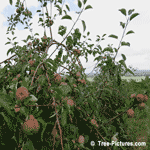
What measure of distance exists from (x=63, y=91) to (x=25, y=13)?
212 cm

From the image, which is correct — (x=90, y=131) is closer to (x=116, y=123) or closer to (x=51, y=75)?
(x=51, y=75)

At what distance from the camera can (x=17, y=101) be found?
593 mm

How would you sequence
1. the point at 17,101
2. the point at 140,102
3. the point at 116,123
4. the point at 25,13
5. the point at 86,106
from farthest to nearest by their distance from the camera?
the point at 25,13 → the point at 116,123 → the point at 86,106 → the point at 140,102 → the point at 17,101

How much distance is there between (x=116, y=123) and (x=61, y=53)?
1500mm

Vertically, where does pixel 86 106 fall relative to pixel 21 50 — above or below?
below

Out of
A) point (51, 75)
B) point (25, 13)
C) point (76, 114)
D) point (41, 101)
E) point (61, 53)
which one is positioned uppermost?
point (25, 13)

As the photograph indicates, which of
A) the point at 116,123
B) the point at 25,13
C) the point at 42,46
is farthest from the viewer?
the point at 25,13

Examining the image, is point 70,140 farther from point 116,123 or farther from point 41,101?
point 116,123

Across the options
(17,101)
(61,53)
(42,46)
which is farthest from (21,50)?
(17,101)

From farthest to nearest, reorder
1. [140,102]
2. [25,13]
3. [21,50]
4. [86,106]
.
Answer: [25,13] → [21,50] → [86,106] → [140,102]

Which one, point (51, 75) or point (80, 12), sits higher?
point (80, 12)

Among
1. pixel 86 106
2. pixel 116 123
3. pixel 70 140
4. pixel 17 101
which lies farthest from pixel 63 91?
pixel 116 123

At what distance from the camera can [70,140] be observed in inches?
30.2

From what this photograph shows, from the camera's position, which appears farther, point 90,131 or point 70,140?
point 90,131
